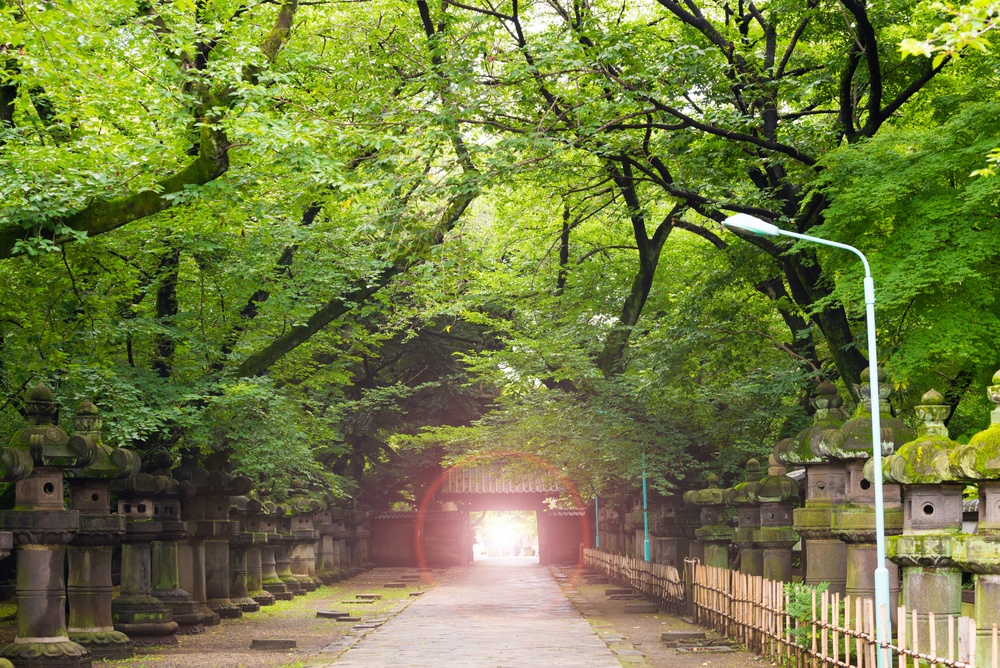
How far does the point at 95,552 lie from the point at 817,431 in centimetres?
1074

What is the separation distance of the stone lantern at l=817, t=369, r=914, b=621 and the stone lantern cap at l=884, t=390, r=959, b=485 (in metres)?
1.88

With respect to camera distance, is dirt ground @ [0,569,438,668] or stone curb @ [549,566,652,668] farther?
dirt ground @ [0,569,438,668]

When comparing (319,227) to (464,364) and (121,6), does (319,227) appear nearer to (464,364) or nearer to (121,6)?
(121,6)

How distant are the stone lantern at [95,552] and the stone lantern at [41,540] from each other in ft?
6.61

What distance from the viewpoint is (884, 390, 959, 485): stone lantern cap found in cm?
1101

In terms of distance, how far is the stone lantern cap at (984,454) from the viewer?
31.4 feet

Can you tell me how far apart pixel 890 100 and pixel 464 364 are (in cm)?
2447

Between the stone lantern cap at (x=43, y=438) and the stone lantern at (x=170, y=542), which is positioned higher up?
the stone lantern cap at (x=43, y=438)

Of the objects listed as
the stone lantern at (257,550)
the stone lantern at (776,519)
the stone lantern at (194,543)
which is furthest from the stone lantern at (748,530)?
the stone lantern at (257,550)

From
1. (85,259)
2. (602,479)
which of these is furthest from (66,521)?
(602,479)

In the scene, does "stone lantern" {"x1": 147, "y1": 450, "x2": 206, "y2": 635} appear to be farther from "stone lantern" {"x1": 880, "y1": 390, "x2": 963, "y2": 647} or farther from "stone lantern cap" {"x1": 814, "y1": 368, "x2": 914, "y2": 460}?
"stone lantern" {"x1": 880, "y1": 390, "x2": 963, "y2": 647}

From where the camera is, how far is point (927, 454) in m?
11.2

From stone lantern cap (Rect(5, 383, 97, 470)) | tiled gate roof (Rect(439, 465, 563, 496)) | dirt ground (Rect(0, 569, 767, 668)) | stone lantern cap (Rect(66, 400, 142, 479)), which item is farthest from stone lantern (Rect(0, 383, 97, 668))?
tiled gate roof (Rect(439, 465, 563, 496))

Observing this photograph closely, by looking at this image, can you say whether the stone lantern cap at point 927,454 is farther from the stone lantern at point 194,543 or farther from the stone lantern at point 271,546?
the stone lantern at point 271,546
